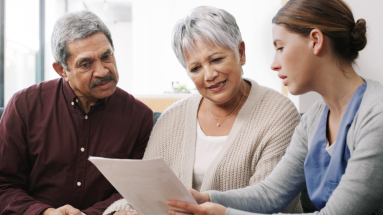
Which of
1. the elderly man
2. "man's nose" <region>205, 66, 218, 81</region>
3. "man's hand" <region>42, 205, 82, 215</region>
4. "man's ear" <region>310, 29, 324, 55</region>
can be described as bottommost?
"man's hand" <region>42, 205, 82, 215</region>

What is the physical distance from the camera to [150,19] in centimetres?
541

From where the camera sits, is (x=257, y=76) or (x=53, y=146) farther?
(x=257, y=76)

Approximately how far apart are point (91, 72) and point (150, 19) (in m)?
4.21

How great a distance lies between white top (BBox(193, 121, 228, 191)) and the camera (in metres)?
1.33

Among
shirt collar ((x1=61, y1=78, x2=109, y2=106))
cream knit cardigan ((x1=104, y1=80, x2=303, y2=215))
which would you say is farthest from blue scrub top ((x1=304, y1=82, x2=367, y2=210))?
shirt collar ((x1=61, y1=78, x2=109, y2=106))

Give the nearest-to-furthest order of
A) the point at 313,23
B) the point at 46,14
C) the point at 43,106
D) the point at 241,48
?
1. the point at 313,23
2. the point at 241,48
3. the point at 43,106
4. the point at 46,14

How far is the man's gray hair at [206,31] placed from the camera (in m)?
1.28

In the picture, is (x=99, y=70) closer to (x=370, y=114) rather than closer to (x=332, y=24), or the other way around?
(x=332, y=24)

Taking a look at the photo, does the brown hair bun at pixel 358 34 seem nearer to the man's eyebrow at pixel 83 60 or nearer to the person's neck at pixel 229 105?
the person's neck at pixel 229 105

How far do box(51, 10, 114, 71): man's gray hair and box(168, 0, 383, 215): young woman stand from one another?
81 cm

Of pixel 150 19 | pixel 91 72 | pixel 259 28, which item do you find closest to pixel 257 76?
pixel 259 28

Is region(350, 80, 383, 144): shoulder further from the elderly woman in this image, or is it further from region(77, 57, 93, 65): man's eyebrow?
region(77, 57, 93, 65): man's eyebrow

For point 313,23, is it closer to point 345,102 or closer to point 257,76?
point 345,102

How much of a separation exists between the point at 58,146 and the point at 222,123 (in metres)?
0.70
